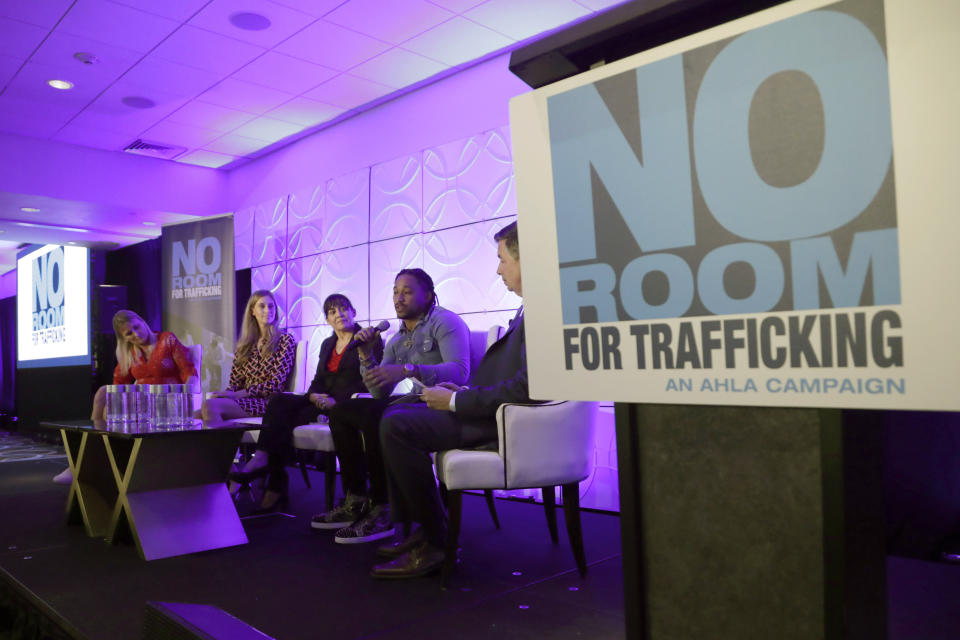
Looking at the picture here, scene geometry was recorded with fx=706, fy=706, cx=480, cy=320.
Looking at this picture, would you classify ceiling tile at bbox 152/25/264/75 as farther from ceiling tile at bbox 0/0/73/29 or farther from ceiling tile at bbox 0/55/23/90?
ceiling tile at bbox 0/55/23/90

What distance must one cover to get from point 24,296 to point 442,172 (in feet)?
26.8

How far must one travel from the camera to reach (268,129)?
18.7ft

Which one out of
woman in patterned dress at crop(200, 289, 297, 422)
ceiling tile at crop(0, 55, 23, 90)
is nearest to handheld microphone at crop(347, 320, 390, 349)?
woman in patterned dress at crop(200, 289, 297, 422)

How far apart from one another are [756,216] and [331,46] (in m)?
3.88

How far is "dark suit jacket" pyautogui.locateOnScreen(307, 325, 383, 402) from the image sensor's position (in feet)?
11.9

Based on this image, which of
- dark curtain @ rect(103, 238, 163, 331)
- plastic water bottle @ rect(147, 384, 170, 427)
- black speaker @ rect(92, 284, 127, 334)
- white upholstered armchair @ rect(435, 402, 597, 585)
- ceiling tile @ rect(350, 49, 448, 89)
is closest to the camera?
white upholstered armchair @ rect(435, 402, 597, 585)

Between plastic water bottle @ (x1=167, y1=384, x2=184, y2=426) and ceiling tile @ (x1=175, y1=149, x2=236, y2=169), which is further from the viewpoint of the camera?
ceiling tile @ (x1=175, y1=149, x2=236, y2=169)

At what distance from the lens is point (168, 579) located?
8.04ft

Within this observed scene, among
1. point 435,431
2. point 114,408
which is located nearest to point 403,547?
point 435,431

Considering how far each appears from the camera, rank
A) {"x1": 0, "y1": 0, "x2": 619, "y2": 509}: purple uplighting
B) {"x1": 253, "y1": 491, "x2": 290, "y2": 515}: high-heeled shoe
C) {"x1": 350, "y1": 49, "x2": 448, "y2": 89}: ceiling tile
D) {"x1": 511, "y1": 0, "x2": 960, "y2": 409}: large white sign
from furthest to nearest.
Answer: {"x1": 350, "y1": 49, "x2": 448, "y2": 89}: ceiling tile → {"x1": 0, "y1": 0, "x2": 619, "y2": 509}: purple uplighting → {"x1": 253, "y1": 491, "x2": 290, "y2": 515}: high-heeled shoe → {"x1": 511, "y1": 0, "x2": 960, "y2": 409}: large white sign

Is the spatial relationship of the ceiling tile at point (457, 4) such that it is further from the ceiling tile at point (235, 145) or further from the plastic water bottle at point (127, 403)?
the ceiling tile at point (235, 145)

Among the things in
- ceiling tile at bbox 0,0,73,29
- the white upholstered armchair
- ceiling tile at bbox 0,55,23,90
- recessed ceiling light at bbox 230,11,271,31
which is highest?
ceiling tile at bbox 0,0,73,29

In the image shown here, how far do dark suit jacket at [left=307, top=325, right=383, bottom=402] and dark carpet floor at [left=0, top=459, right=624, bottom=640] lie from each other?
2.33 feet

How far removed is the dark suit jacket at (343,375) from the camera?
364 centimetres
